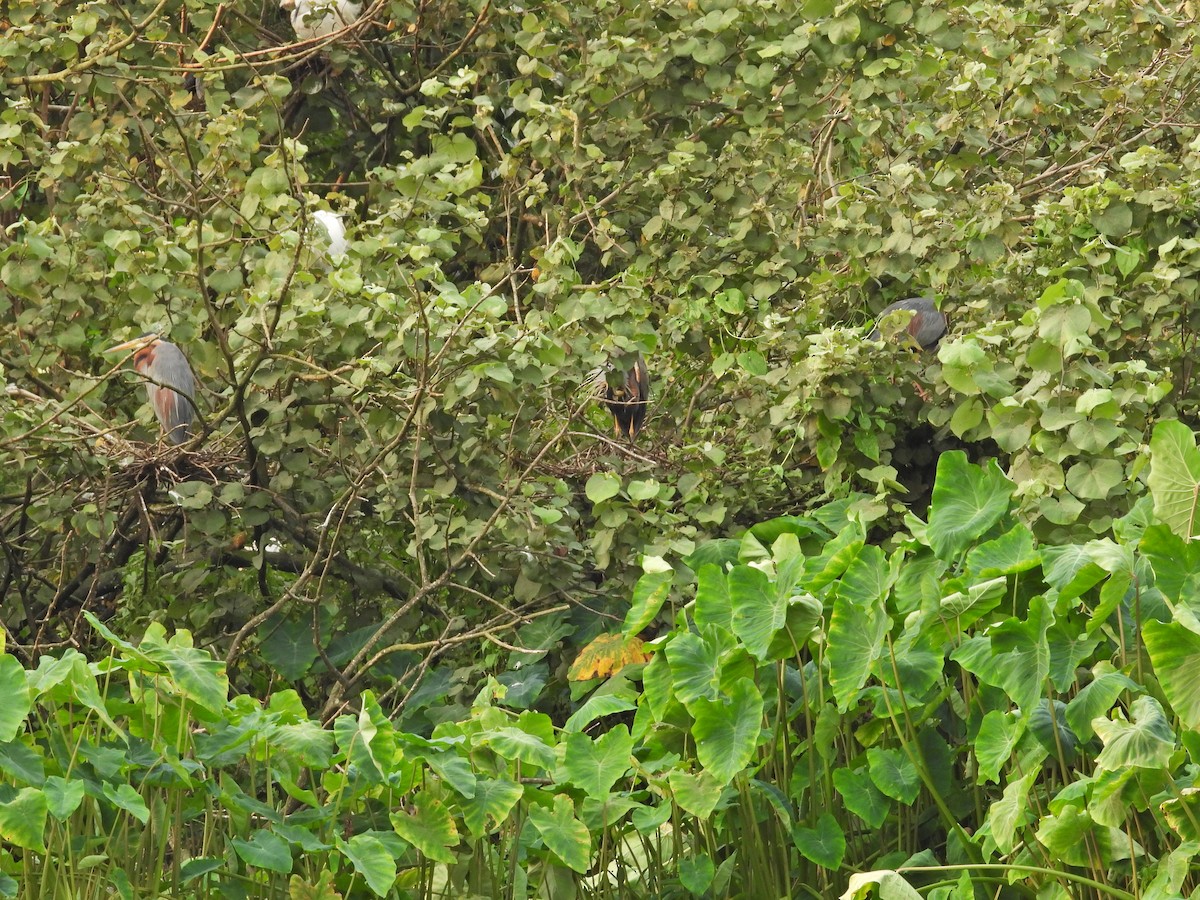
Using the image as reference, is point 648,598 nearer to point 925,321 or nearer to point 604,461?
point 604,461

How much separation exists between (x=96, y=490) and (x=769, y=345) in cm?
156

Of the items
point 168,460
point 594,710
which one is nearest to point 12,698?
point 594,710

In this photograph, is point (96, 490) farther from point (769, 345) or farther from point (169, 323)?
point (769, 345)

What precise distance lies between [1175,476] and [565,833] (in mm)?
960

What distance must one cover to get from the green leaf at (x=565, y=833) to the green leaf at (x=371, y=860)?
221mm

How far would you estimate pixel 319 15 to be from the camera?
12.3 ft

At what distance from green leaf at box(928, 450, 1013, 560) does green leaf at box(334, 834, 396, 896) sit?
94 cm

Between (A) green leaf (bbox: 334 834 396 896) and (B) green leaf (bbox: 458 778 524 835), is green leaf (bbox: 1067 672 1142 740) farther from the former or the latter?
(A) green leaf (bbox: 334 834 396 896)

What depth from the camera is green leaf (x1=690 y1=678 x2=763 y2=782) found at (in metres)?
2.08

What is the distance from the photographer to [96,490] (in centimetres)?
326

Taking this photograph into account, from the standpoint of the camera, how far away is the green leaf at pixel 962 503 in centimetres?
231

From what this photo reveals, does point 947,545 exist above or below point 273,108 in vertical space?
below

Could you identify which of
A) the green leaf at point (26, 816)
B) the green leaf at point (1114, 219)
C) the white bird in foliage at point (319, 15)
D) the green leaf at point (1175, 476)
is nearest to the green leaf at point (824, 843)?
the green leaf at point (1175, 476)

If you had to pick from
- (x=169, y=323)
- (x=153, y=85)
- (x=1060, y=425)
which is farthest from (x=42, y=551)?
(x=1060, y=425)
